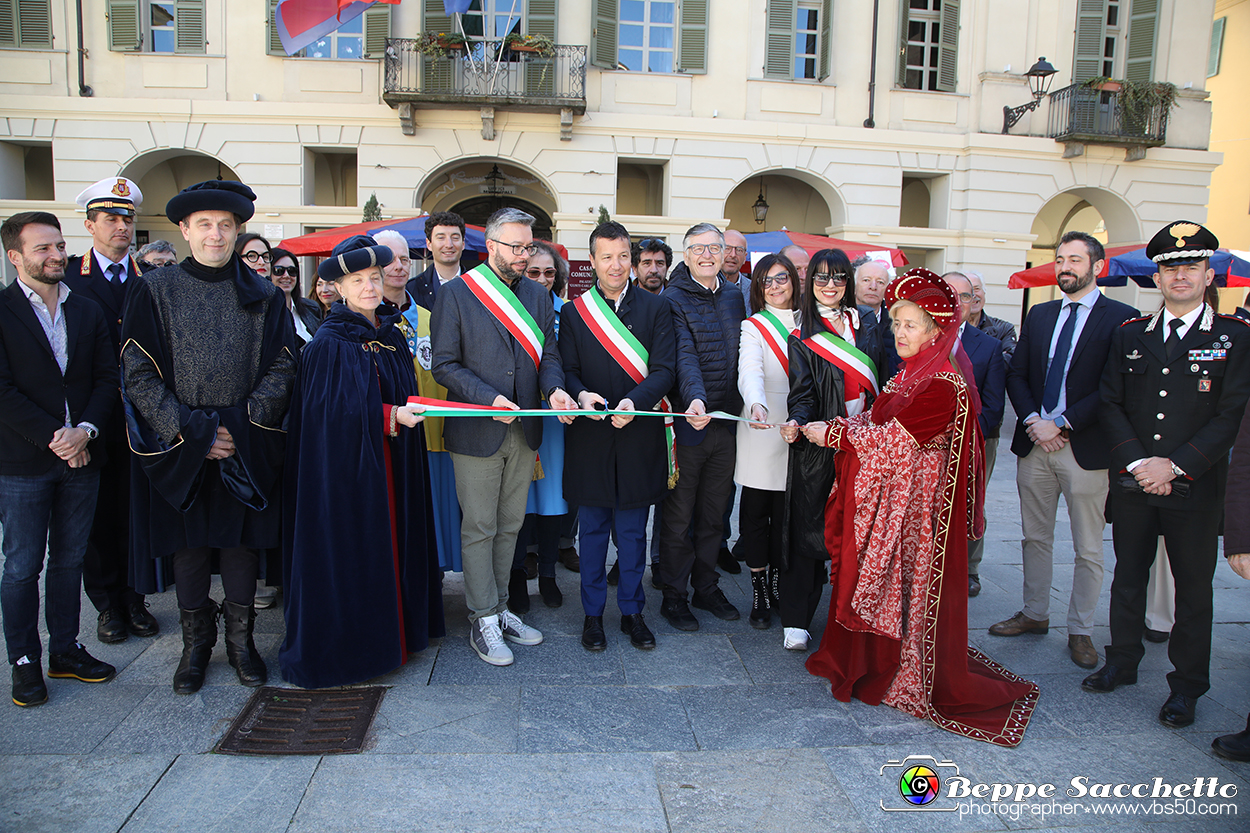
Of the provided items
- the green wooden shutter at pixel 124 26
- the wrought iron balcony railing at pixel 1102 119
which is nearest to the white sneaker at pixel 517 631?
the green wooden shutter at pixel 124 26

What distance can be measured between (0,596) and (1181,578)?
16.6 feet

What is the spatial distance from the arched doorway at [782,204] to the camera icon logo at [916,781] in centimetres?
1316

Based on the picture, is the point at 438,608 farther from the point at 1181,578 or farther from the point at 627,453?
the point at 1181,578

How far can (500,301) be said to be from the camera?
3615 millimetres

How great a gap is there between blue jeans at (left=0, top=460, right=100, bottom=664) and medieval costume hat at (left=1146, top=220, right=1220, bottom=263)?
4.81 metres

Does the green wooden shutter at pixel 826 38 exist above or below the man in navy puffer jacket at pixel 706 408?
above

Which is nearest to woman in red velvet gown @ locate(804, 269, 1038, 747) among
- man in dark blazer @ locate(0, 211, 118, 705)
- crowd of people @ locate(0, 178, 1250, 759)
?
crowd of people @ locate(0, 178, 1250, 759)

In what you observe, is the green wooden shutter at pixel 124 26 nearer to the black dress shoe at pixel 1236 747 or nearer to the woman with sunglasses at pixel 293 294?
the woman with sunglasses at pixel 293 294

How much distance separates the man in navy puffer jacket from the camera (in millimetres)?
4023

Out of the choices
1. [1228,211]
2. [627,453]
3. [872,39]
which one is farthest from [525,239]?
[1228,211]

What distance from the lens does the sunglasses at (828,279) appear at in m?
3.73

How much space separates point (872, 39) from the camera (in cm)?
1309

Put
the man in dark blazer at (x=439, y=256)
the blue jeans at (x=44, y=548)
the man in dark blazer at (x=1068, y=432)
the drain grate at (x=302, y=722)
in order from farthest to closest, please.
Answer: the man in dark blazer at (x=439, y=256) → the man in dark blazer at (x=1068, y=432) → the blue jeans at (x=44, y=548) → the drain grate at (x=302, y=722)

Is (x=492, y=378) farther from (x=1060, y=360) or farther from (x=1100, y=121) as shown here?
(x=1100, y=121)
